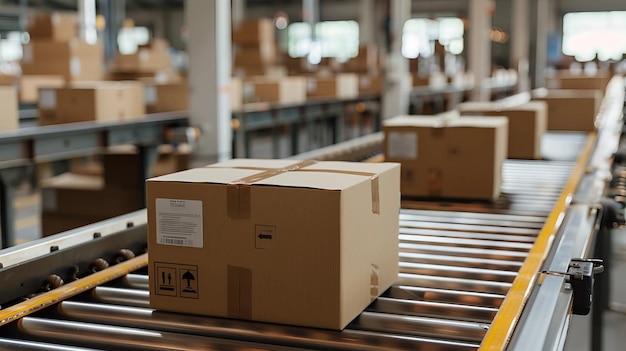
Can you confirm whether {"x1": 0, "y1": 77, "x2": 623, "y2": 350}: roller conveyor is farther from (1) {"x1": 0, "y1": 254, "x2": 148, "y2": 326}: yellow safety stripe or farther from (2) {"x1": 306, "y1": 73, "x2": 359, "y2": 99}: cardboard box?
(2) {"x1": 306, "y1": 73, "x2": 359, "y2": 99}: cardboard box

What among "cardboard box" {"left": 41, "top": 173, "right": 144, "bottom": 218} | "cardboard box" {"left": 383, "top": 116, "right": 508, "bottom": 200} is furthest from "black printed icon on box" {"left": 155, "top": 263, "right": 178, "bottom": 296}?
"cardboard box" {"left": 41, "top": 173, "right": 144, "bottom": 218}

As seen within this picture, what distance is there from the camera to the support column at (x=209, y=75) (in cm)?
499

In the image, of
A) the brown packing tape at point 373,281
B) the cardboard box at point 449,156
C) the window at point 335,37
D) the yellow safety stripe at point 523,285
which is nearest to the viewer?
the yellow safety stripe at point 523,285

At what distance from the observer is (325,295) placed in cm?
201

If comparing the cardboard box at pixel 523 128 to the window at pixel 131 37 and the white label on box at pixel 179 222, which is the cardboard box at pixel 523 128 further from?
the window at pixel 131 37

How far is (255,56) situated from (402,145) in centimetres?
825

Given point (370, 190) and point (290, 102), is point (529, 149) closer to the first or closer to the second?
point (370, 190)

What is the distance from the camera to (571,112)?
7547mm

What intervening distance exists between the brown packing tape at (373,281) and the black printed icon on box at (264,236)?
0.35 m

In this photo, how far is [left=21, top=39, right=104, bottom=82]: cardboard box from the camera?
29.5ft

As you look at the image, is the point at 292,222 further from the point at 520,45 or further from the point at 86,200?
the point at 520,45

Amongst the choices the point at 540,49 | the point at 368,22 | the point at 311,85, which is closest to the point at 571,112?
the point at 311,85

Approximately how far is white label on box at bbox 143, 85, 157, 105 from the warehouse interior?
1 centimetres

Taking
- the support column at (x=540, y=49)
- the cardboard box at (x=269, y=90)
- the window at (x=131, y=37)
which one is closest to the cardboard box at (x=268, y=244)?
the cardboard box at (x=269, y=90)
